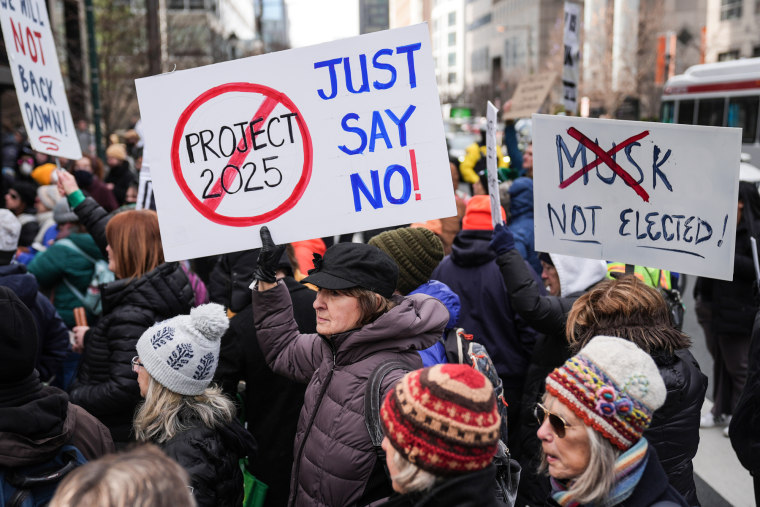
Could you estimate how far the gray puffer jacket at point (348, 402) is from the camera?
2510 millimetres

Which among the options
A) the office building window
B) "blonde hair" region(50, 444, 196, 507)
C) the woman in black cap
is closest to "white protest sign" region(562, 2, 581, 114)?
the woman in black cap

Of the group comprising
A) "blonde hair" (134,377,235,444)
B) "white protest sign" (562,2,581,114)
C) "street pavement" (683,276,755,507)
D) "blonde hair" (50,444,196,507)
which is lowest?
"street pavement" (683,276,755,507)

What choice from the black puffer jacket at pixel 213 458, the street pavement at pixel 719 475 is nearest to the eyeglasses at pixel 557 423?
the black puffer jacket at pixel 213 458

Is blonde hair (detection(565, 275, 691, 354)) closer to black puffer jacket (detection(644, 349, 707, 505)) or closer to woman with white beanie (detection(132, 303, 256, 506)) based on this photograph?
black puffer jacket (detection(644, 349, 707, 505))

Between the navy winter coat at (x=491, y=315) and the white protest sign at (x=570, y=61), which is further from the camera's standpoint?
the white protest sign at (x=570, y=61)

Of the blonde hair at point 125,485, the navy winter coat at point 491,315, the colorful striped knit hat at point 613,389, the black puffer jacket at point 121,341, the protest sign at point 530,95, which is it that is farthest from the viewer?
the protest sign at point 530,95

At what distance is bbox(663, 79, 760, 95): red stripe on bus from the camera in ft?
56.1

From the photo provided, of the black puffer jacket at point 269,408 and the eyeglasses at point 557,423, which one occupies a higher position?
the eyeglasses at point 557,423

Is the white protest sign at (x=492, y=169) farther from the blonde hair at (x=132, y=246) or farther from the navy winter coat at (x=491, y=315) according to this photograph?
the blonde hair at (x=132, y=246)

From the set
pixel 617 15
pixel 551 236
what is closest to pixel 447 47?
pixel 617 15

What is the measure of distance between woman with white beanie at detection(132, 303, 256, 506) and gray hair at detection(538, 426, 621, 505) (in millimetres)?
1241

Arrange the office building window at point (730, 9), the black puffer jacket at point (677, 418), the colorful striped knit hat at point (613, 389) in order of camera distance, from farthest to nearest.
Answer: the office building window at point (730, 9), the black puffer jacket at point (677, 418), the colorful striped knit hat at point (613, 389)

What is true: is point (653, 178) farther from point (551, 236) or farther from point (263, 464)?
point (263, 464)

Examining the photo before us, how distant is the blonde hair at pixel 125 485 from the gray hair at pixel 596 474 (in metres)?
1.12
